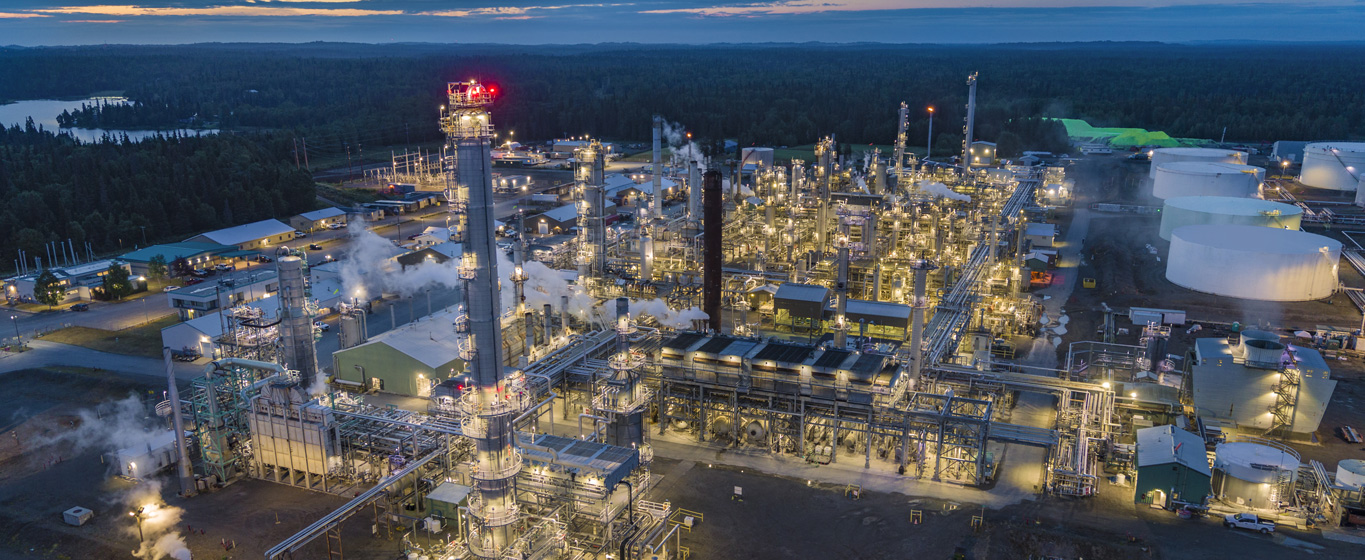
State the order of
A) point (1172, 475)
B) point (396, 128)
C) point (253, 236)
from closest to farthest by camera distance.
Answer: point (1172, 475) < point (253, 236) < point (396, 128)

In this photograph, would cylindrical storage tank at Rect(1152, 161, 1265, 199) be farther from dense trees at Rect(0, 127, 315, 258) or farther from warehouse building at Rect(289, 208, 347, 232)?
dense trees at Rect(0, 127, 315, 258)

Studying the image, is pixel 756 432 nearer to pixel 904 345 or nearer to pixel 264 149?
pixel 904 345

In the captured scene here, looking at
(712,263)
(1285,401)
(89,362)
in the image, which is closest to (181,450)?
(89,362)

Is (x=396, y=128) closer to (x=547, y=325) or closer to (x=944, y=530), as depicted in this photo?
(x=547, y=325)

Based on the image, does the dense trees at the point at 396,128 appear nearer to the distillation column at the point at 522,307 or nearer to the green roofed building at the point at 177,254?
the green roofed building at the point at 177,254

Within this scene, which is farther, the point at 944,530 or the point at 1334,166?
the point at 1334,166
